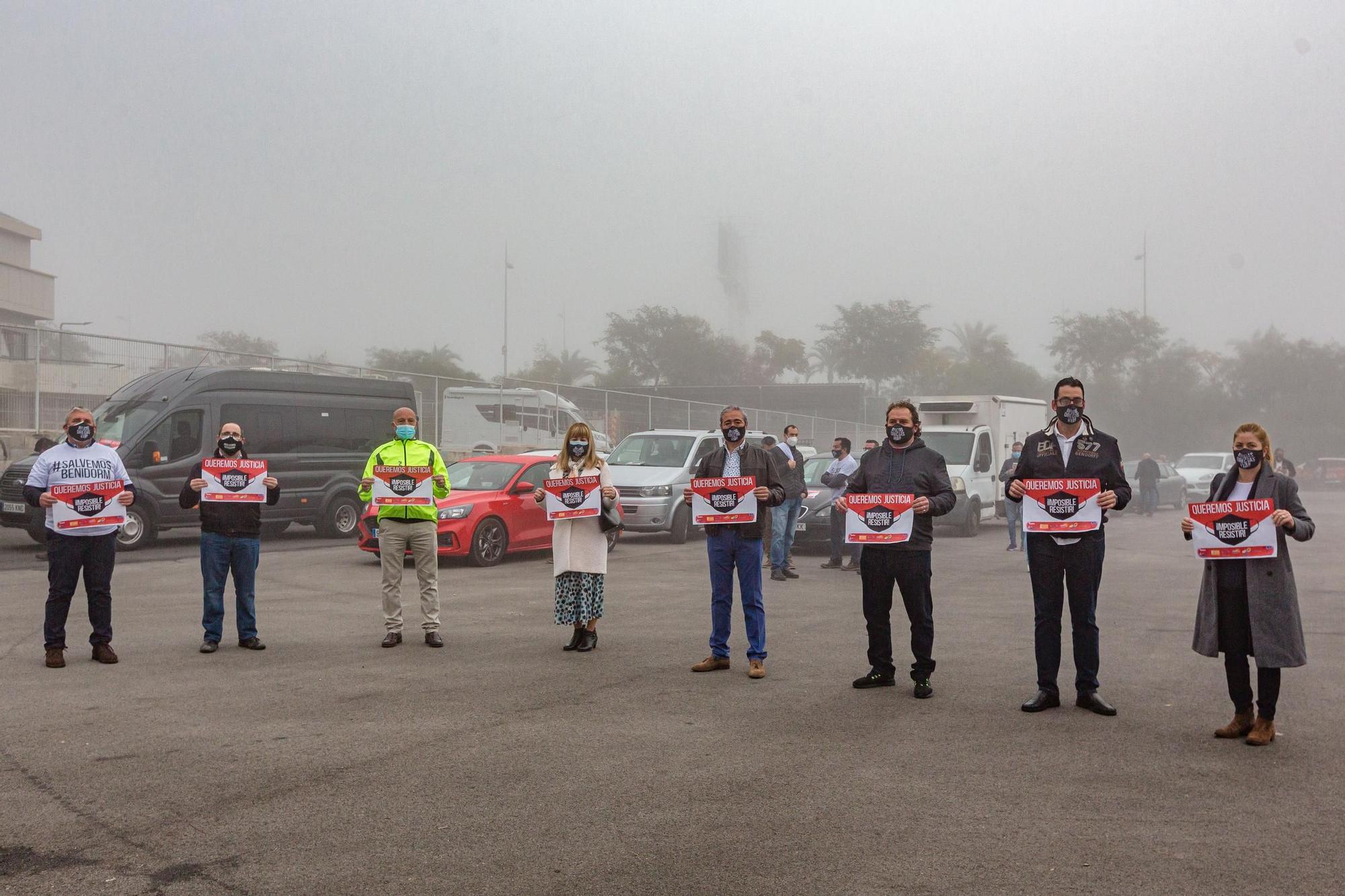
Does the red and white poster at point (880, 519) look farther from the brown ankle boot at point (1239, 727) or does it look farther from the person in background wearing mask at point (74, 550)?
the person in background wearing mask at point (74, 550)

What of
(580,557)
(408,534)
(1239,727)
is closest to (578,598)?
(580,557)

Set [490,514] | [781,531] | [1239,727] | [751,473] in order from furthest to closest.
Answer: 1. [490,514]
2. [781,531]
3. [751,473]
4. [1239,727]

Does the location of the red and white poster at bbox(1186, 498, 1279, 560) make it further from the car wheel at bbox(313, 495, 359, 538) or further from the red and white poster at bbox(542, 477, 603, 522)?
the car wheel at bbox(313, 495, 359, 538)

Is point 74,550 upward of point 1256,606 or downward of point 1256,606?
upward

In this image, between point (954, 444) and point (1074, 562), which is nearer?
point (1074, 562)

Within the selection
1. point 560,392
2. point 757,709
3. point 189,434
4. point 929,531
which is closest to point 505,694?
point 757,709

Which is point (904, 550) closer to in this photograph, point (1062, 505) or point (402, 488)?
point (1062, 505)

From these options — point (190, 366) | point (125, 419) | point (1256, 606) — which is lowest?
point (1256, 606)

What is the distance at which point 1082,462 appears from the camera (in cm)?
727

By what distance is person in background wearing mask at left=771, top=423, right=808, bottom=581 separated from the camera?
49.7 feet

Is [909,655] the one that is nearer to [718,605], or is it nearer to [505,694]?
[718,605]

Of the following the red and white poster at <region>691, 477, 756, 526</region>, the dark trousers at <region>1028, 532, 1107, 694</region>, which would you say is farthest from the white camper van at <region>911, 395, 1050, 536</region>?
the dark trousers at <region>1028, 532, 1107, 694</region>

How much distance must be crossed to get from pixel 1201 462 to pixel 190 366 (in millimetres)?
34257

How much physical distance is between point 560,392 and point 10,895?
29.1 m
